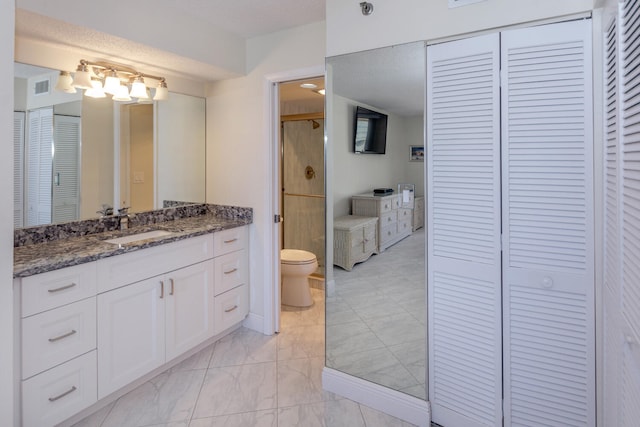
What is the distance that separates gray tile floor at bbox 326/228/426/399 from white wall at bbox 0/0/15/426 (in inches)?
58.6

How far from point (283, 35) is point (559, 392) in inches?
108

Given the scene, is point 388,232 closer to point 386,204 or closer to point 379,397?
point 386,204

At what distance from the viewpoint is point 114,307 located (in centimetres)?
208

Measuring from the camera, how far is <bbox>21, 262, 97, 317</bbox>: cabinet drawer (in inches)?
66.7

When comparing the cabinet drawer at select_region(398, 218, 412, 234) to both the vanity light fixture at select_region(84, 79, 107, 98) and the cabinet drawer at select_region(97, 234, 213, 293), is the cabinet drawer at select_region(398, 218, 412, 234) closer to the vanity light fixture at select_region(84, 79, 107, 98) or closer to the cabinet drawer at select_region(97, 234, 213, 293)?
the cabinet drawer at select_region(97, 234, 213, 293)

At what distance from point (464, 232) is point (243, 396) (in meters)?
1.55

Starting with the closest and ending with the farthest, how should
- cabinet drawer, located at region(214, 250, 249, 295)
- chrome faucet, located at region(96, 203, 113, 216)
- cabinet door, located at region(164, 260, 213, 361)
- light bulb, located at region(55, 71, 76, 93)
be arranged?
light bulb, located at region(55, 71, 76, 93)
cabinet door, located at region(164, 260, 213, 361)
chrome faucet, located at region(96, 203, 113, 216)
cabinet drawer, located at region(214, 250, 249, 295)

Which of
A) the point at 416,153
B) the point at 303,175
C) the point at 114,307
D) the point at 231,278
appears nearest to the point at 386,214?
the point at 416,153

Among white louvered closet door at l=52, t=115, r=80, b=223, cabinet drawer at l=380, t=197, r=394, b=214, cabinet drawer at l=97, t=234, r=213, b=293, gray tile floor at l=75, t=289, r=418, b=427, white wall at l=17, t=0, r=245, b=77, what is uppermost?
white wall at l=17, t=0, r=245, b=77

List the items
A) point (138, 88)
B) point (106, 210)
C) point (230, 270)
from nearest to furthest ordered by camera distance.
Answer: point (106, 210)
point (138, 88)
point (230, 270)

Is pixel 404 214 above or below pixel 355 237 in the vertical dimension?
above

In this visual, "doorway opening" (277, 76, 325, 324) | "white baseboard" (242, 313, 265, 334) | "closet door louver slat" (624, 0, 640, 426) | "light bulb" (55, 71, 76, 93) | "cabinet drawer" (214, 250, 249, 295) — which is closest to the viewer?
"closet door louver slat" (624, 0, 640, 426)

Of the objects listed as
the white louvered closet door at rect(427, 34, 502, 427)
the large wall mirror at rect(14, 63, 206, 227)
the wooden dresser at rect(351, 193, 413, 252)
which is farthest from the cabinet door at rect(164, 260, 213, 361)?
the white louvered closet door at rect(427, 34, 502, 427)

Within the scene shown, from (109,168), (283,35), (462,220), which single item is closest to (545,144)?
(462,220)
